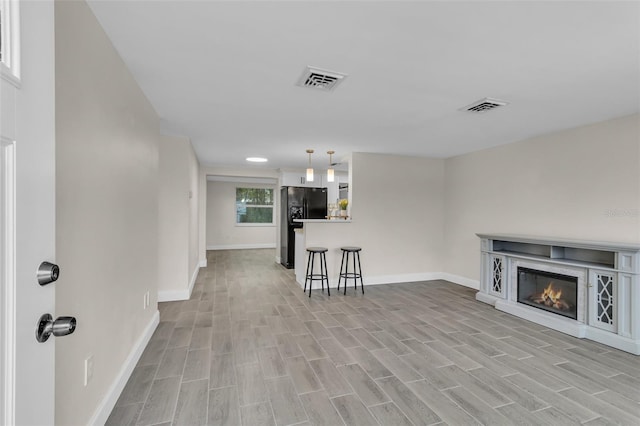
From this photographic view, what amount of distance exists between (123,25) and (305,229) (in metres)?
3.72

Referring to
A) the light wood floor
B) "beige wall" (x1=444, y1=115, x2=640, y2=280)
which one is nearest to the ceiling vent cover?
"beige wall" (x1=444, y1=115, x2=640, y2=280)

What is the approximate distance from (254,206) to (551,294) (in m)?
8.45

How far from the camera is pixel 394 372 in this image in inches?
95.2

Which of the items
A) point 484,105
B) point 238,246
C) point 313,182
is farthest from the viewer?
point 238,246

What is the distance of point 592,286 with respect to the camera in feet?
10.2

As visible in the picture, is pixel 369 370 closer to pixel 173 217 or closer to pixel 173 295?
pixel 173 295

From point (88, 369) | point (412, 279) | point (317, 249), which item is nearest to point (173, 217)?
point (317, 249)

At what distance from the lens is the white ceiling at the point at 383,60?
5.18ft

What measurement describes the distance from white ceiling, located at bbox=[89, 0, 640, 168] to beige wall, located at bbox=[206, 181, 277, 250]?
6.20 m

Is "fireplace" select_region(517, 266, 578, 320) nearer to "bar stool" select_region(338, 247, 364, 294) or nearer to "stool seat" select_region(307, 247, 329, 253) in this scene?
"bar stool" select_region(338, 247, 364, 294)

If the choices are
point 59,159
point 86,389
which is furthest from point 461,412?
point 59,159

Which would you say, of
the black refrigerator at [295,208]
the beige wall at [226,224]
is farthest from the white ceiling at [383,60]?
the beige wall at [226,224]
